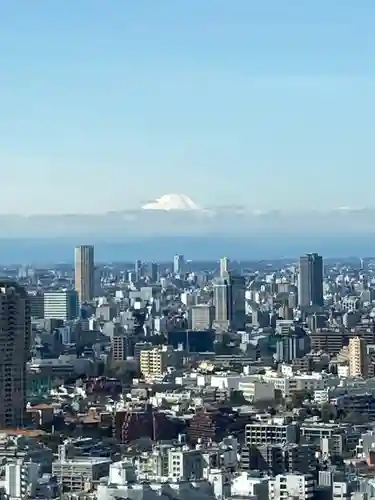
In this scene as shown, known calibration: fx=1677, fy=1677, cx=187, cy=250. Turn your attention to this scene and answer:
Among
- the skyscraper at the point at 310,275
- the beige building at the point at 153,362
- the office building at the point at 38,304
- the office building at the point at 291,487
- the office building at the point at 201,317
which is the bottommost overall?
the office building at the point at 291,487

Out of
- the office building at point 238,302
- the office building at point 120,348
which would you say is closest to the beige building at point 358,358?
the office building at point 120,348

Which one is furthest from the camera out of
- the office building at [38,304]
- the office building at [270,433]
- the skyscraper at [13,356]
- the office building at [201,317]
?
the office building at [38,304]

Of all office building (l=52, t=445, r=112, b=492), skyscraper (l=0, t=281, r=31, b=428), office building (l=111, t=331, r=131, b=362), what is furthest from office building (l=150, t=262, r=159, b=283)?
office building (l=52, t=445, r=112, b=492)

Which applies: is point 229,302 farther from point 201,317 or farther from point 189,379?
point 189,379

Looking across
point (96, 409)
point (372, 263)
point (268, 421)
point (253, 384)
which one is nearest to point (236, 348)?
point (253, 384)

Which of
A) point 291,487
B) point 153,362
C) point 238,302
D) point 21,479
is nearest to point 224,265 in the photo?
point 238,302

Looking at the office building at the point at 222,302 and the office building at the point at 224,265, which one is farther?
the office building at the point at 224,265

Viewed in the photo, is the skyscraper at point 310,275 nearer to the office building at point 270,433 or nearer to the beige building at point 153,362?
the beige building at point 153,362
